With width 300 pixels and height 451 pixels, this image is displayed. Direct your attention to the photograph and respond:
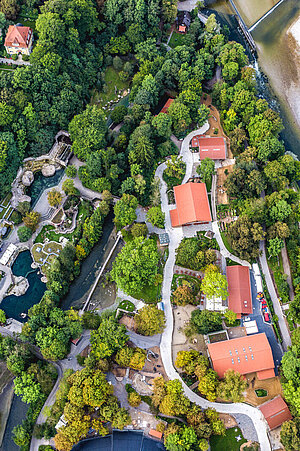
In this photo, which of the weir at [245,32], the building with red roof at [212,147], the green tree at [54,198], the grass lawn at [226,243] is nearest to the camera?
the grass lawn at [226,243]

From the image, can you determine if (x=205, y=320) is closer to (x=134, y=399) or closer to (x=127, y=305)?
(x=127, y=305)

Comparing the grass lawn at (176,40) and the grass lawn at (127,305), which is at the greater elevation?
the grass lawn at (176,40)

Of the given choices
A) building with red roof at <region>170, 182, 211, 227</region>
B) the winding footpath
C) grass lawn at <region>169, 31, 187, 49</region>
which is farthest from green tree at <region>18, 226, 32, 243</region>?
grass lawn at <region>169, 31, 187, 49</region>

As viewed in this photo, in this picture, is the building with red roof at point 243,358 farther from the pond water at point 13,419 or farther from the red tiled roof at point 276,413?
the pond water at point 13,419

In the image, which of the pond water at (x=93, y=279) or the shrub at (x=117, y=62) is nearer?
the pond water at (x=93, y=279)

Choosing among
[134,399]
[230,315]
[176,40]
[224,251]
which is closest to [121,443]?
[134,399]

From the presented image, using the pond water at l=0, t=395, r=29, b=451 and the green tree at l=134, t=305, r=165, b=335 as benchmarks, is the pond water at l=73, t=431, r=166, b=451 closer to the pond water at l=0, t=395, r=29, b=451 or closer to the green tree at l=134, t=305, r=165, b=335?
the pond water at l=0, t=395, r=29, b=451

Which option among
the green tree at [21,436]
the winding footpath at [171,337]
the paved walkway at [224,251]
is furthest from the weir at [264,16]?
the green tree at [21,436]
